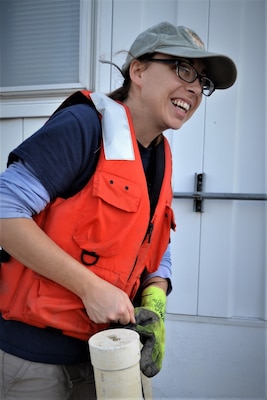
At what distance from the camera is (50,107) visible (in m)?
2.44

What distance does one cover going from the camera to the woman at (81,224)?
980 mm

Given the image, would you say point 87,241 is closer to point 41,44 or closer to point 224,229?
point 224,229

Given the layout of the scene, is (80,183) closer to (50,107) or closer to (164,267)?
(164,267)

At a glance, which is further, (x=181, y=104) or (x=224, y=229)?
(x=224, y=229)

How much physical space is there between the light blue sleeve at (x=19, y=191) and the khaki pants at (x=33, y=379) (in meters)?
0.48

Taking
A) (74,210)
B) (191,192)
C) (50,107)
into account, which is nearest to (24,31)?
(50,107)

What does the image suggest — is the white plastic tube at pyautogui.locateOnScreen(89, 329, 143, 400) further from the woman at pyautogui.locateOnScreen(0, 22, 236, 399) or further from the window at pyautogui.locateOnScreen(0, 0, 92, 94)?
the window at pyautogui.locateOnScreen(0, 0, 92, 94)

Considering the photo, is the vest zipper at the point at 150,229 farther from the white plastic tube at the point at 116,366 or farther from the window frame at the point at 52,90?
the window frame at the point at 52,90

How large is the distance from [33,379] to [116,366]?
1.27 feet

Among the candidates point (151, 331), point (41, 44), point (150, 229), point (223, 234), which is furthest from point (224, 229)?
point (41, 44)

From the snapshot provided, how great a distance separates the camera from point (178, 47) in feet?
3.95

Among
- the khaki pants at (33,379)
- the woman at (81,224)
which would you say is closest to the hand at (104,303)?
the woman at (81,224)

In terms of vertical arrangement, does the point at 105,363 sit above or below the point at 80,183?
below

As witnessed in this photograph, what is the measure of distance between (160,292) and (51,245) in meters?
0.57
